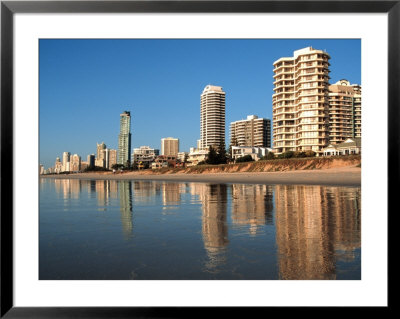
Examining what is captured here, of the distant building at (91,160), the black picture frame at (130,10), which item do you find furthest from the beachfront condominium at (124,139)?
the black picture frame at (130,10)

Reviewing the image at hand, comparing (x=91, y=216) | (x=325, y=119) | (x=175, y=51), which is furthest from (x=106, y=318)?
(x=325, y=119)

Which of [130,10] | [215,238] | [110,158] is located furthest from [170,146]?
[130,10]

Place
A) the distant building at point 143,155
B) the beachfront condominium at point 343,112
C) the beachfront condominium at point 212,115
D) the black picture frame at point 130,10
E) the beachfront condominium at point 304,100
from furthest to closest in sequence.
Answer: the beachfront condominium at point 212,115 < the distant building at point 143,155 < the beachfront condominium at point 343,112 < the beachfront condominium at point 304,100 < the black picture frame at point 130,10

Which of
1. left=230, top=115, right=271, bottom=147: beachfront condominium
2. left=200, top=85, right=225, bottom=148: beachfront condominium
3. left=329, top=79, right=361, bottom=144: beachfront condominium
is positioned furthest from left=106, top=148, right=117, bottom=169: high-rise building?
left=230, top=115, right=271, bottom=147: beachfront condominium

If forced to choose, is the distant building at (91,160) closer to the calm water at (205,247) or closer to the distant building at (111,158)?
the distant building at (111,158)

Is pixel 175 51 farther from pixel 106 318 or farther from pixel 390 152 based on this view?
pixel 106 318

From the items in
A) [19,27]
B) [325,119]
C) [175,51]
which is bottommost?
[19,27]

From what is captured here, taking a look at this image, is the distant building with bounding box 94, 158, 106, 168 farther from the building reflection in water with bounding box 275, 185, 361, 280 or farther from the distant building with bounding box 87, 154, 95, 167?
the building reflection in water with bounding box 275, 185, 361, 280
